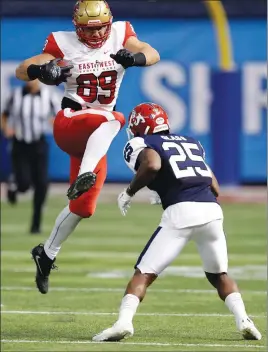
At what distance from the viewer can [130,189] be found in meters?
7.92

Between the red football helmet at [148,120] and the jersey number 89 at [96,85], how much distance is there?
0.35 metres

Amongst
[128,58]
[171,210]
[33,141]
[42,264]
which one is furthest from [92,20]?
[33,141]

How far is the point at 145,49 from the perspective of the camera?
8.18 metres

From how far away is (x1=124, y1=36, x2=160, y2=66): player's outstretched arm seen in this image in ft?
26.5

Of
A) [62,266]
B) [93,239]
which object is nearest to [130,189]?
[62,266]

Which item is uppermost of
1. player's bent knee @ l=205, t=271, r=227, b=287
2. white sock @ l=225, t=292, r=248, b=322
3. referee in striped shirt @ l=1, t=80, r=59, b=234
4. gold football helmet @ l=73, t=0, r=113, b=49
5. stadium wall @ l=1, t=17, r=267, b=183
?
gold football helmet @ l=73, t=0, r=113, b=49

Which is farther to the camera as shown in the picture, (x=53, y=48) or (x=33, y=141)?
(x=33, y=141)

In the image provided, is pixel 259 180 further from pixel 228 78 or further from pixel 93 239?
pixel 93 239

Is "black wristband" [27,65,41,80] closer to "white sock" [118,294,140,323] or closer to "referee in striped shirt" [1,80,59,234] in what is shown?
"white sock" [118,294,140,323]

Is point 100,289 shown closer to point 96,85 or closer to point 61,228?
point 61,228

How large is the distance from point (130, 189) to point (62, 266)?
4650 millimetres

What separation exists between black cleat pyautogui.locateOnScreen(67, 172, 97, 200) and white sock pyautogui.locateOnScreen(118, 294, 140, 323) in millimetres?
700

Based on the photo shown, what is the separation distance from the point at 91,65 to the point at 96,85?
5.5 inches

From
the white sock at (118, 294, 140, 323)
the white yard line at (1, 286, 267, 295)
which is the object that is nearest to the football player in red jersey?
the white sock at (118, 294, 140, 323)
